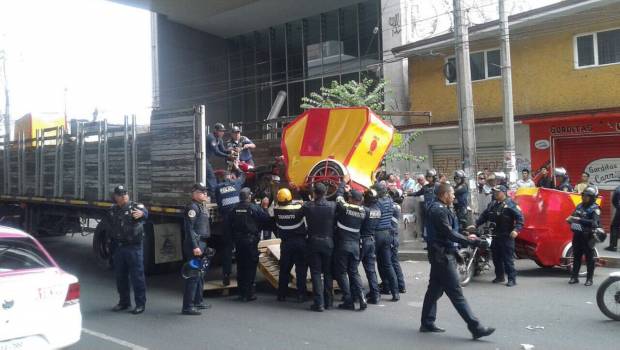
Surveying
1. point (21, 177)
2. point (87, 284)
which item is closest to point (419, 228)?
point (87, 284)

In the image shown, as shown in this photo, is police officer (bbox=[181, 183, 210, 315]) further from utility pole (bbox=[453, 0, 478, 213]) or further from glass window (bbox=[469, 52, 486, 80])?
glass window (bbox=[469, 52, 486, 80])

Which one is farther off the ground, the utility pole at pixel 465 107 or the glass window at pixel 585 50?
the glass window at pixel 585 50

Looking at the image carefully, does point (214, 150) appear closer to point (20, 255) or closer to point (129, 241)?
point (129, 241)

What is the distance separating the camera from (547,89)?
1614 cm

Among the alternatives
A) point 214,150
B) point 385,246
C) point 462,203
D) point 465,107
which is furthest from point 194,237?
point 465,107

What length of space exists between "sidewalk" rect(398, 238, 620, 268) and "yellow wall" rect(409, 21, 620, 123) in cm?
479

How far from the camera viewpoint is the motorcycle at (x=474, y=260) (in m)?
8.96

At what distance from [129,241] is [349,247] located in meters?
2.98

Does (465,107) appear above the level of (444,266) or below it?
above

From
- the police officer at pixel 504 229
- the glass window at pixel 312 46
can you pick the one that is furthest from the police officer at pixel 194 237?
the glass window at pixel 312 46

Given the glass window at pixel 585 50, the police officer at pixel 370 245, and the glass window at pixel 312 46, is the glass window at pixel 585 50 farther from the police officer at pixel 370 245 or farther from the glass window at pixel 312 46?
the glass window at pixel 312 46

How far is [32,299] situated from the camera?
4.73 m

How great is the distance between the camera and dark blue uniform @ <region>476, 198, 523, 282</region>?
899 centimetres

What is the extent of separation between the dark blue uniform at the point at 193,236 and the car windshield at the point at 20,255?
7.32 ft
